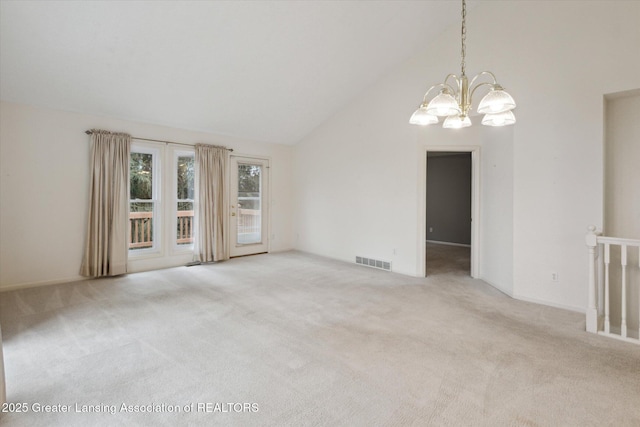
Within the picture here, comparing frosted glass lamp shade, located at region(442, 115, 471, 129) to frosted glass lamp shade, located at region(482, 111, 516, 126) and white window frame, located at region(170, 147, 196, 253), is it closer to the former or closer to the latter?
frosted glass lamp shade, located at region(482, 111, 516, 126)

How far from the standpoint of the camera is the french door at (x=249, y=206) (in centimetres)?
640

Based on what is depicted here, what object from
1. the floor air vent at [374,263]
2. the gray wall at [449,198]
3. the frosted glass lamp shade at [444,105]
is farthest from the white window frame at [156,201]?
the gray wall at [449,198]

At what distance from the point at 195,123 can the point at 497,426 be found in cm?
574

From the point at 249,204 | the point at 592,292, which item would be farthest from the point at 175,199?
the point at 592,292

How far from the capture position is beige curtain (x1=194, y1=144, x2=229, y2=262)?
5.71 m

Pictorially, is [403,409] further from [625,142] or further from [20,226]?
[20,226]

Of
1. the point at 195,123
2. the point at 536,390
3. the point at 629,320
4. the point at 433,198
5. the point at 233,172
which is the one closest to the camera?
the point at 536,390

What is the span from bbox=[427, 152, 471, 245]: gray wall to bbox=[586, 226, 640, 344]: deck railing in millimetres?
4868

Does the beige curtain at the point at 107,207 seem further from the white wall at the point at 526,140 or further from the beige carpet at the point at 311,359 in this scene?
the white wall at the point at 526,140

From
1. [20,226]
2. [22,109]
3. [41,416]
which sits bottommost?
[41,416]

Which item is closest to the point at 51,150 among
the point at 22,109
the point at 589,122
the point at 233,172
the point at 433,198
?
the point at 22,109

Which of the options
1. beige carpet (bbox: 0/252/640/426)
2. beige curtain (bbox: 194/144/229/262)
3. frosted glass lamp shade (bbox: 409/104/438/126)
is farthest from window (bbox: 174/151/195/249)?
frosted glass lamp shade (bbox: 409/104/438/126)

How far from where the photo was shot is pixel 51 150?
433 cm

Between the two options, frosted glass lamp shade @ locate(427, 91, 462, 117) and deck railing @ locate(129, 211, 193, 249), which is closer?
frosted glass lamp shade @ locate(427, 91, 462, 117)
